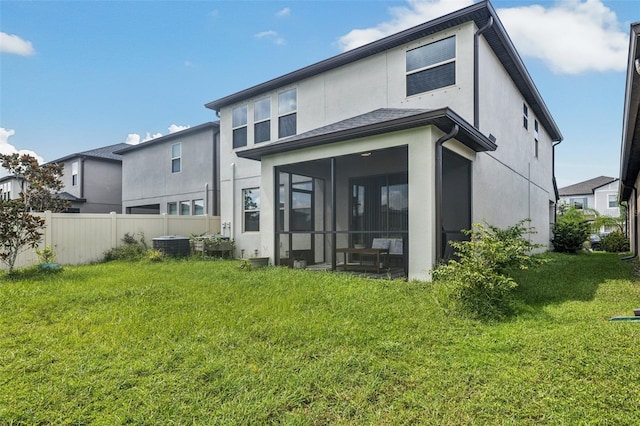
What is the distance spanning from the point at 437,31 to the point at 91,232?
431 inches

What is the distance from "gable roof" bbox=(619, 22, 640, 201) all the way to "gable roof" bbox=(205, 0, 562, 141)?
11.4ft

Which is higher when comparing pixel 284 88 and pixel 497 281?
pixel 284 88

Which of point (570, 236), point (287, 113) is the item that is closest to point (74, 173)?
point (287, 113)

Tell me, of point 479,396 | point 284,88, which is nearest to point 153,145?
point 284,88

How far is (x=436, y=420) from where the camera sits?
2.31 metres

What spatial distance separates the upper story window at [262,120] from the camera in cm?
1163

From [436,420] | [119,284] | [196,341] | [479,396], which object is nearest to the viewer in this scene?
[436,420]

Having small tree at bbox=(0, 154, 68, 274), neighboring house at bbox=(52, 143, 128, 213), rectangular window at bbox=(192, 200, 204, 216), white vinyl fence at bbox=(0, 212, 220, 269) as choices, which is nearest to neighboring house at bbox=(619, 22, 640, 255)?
small tree at bbox=(0, 154, 68, 274)

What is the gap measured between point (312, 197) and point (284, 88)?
3637 mm

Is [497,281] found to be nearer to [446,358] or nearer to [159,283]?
[446,358]

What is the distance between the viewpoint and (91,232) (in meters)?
10.5

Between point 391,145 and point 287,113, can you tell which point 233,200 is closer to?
point 287,113

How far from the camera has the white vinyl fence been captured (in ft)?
31.5

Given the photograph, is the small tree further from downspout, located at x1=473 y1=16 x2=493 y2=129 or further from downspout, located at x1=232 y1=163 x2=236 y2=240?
downspout, located at x1=473 y1=16 x2=493 y2=129
